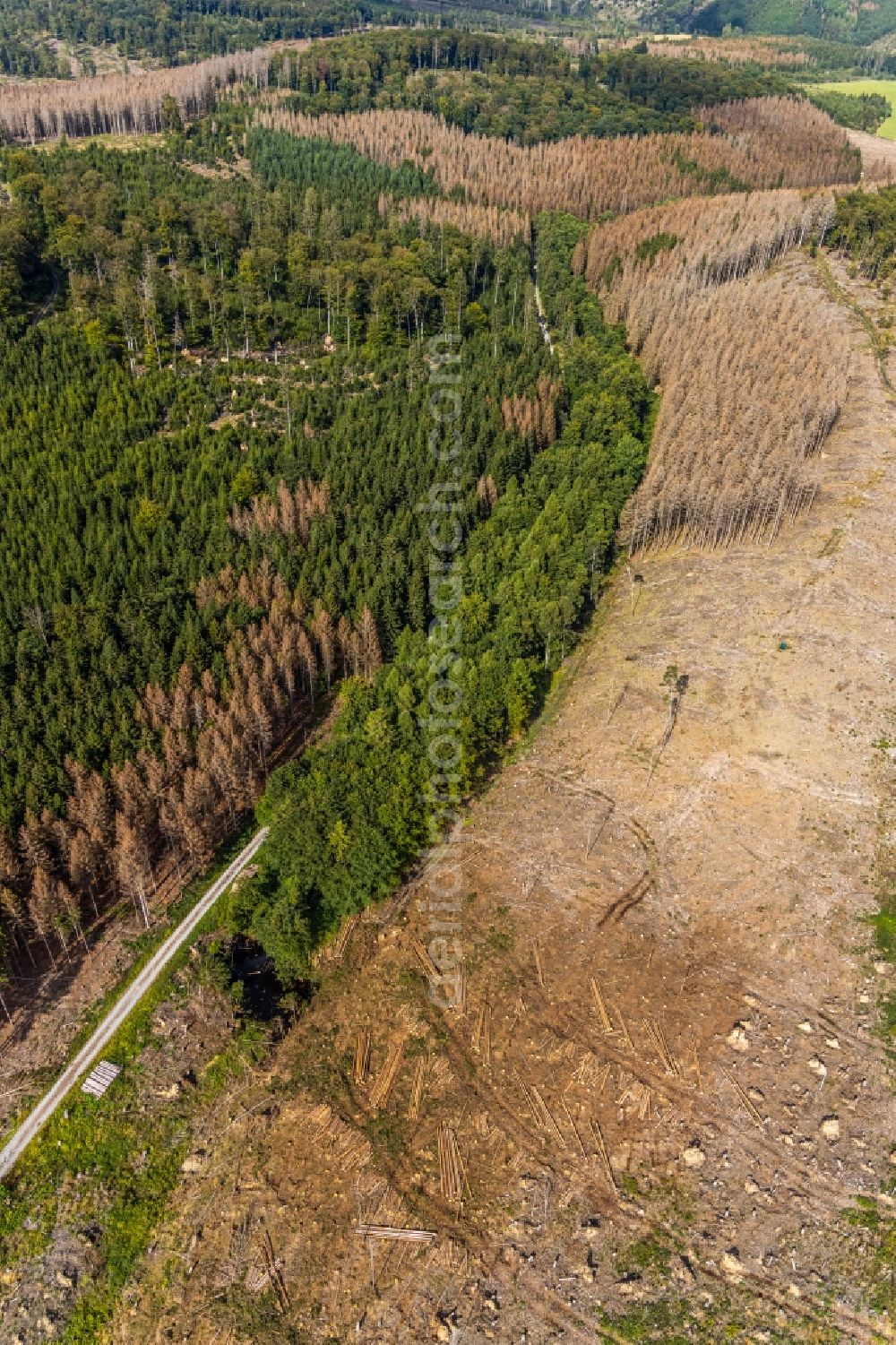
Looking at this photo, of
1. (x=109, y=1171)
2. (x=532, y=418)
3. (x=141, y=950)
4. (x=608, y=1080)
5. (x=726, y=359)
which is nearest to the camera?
(x=109, y=1171)

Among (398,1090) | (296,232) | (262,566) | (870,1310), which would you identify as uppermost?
(296,232)

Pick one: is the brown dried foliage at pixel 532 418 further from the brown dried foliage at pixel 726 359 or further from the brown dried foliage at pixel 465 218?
the brown dried foliage at pixel 465 218

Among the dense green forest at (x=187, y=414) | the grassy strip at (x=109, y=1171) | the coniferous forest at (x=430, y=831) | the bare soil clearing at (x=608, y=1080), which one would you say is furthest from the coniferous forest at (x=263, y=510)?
the grassy strip at (x=109, y=1171)

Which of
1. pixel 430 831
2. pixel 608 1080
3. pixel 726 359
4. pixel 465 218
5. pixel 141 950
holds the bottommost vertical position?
pixel 141 950

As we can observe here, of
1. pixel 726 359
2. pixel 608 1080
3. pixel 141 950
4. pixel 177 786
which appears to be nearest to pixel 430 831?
pixel 177 786

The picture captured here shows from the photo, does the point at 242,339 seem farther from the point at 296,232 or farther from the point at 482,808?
the point at 482,808

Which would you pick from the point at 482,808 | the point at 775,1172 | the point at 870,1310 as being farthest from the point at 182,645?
the point at 870,1310

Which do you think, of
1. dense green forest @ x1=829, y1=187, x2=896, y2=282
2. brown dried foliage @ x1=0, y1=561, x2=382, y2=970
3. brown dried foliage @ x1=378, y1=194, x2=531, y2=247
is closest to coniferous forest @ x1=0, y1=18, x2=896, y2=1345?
brown dried foliage @ x1=0, y1=561, x2=382, y2=970

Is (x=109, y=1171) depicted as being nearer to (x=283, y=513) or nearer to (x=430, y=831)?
(x=430, y=831)

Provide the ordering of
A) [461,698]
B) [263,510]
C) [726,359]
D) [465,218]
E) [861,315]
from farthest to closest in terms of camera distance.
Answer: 1. [465,218]
2. [861,315]
3. [726,359]
4. [263,510]
5. [461,698]
